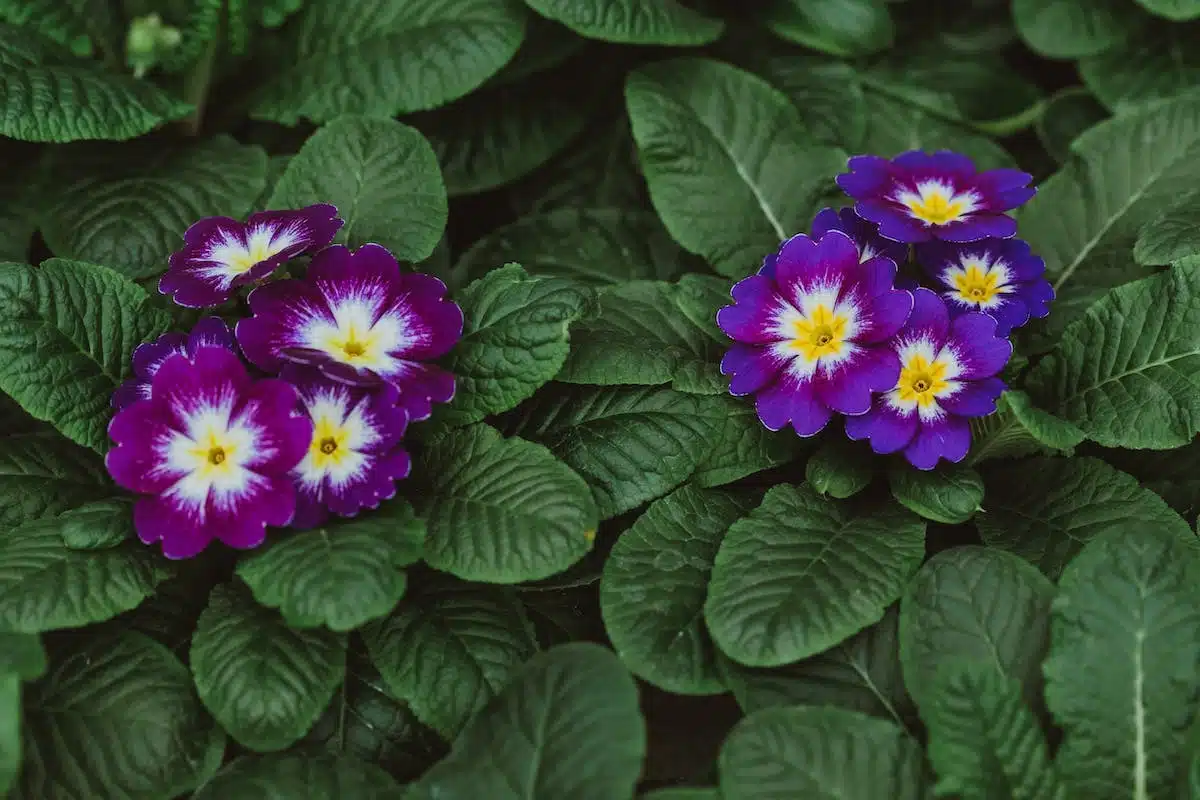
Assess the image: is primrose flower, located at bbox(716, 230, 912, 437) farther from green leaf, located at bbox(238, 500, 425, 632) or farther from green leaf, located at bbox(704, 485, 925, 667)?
green leaf, located at bbox(238, 500, 425, 632)

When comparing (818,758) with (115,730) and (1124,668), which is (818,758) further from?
A: (115,730)

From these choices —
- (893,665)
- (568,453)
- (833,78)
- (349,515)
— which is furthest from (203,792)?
(833,78)

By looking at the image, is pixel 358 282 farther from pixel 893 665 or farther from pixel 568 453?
pixel 893 665

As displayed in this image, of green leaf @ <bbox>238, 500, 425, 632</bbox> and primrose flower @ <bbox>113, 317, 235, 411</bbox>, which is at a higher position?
primrose flower @ <bbox>113, 317, 235, 411</bbox>

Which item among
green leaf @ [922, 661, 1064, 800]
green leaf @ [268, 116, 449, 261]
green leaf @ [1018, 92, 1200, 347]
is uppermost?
green leaf @ [1018, 92, 1200, 347]

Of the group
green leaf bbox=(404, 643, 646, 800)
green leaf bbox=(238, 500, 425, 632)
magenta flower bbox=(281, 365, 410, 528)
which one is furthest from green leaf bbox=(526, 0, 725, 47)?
green leaf bbox=(404, 643, 646, 800)

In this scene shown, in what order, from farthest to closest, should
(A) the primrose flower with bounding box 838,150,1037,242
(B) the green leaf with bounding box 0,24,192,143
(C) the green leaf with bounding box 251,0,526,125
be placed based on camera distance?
(C) the green leaf with bounding box 251,0,526,125 < (B) the green leaf with bounding box 0,24,192,143 < (A) the primrose flower with bounding box 838,150,1037,242

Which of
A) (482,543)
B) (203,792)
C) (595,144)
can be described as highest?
(595,144)
